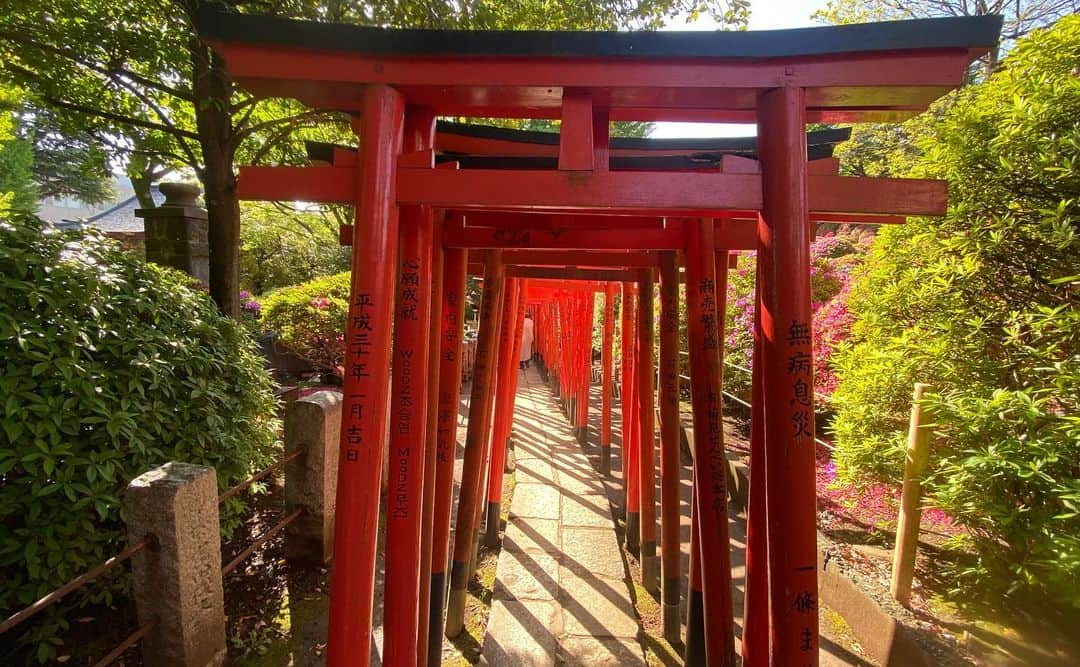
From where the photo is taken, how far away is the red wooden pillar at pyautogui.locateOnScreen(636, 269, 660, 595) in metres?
4.27

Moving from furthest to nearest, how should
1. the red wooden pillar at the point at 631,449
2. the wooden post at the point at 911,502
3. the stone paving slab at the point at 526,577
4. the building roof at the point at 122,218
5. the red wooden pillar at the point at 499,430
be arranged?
the building roof at the point at 122,218 → the red wooden pillar at the point at 499,430 → the red wooden pillar at the point at 631,449 → the stone paving slab at the point at 526,577 → the wooden post at the point at 911,502

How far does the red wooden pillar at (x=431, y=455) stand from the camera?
2.70 m

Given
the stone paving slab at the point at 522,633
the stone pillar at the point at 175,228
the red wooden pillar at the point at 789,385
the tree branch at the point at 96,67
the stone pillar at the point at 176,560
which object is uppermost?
the tree branch at the point at 96,67

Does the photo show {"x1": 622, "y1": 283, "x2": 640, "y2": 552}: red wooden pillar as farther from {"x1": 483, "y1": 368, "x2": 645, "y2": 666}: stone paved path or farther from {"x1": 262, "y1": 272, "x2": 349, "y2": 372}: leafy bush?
{"x1": 262, "y1": 272, "x2": 349, "y2": 372}: leafy bush

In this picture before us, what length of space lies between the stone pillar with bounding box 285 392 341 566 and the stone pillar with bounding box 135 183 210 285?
117 inches

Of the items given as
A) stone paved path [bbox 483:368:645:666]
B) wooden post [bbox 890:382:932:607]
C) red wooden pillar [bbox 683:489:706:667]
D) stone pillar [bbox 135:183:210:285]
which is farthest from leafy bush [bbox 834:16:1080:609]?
stone pillar [bbox 135:183:210:285]

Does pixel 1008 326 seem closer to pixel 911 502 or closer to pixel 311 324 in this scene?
pixel 911 502

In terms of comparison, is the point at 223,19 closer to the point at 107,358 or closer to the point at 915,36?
the point at 107,358

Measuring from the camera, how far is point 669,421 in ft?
11.4

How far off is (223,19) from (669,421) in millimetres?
3172

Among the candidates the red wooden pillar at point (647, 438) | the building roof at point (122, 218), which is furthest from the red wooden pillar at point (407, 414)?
the building roof at point (122, 218)

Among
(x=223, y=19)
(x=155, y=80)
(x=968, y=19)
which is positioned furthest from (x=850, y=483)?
(x=155, y=80)

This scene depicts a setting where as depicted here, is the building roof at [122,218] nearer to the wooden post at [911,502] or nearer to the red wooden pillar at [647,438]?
the red wooden pillar at [647,438]

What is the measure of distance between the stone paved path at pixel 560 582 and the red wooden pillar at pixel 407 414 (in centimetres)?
151
